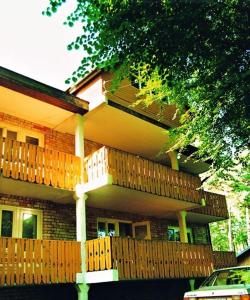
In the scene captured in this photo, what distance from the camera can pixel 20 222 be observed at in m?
13.0

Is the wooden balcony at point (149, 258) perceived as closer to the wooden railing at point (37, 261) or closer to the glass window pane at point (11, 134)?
the wooden railing at point (37, 261)

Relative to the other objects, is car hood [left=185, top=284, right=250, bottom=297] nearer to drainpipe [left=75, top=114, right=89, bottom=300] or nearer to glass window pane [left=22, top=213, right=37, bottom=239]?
drainpipe [left=75, top=114, right=89, bottom=300]

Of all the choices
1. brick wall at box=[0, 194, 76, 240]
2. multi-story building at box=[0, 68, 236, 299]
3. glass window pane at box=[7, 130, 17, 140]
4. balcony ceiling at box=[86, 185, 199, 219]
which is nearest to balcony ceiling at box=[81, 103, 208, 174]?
multi-story building at box=[0, 68, 236, 299]

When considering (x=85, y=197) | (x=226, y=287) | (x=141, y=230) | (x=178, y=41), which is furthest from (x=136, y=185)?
(x=178, y=41)

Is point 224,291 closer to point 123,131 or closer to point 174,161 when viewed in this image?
point 123,131

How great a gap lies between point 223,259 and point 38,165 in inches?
381

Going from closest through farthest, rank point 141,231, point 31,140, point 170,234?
point 31,140 → point 141,231 → point 170,234

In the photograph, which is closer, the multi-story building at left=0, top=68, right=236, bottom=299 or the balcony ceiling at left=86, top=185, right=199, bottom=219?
the multi-story building at left=0, top=68, right=236, bottom=299

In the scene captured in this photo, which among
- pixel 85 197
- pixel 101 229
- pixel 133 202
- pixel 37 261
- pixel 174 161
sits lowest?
pixel 37 261

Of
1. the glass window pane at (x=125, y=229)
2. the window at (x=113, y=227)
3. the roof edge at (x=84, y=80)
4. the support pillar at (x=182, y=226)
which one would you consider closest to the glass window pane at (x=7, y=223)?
the window at (x=113, y=227)

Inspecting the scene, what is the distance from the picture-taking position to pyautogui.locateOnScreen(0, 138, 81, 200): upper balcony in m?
11.4

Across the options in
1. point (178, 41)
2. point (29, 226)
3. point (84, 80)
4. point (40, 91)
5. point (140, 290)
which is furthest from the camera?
point (140, 290)

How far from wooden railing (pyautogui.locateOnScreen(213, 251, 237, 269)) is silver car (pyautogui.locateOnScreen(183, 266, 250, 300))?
19.6 feet

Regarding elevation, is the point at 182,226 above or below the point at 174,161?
below
